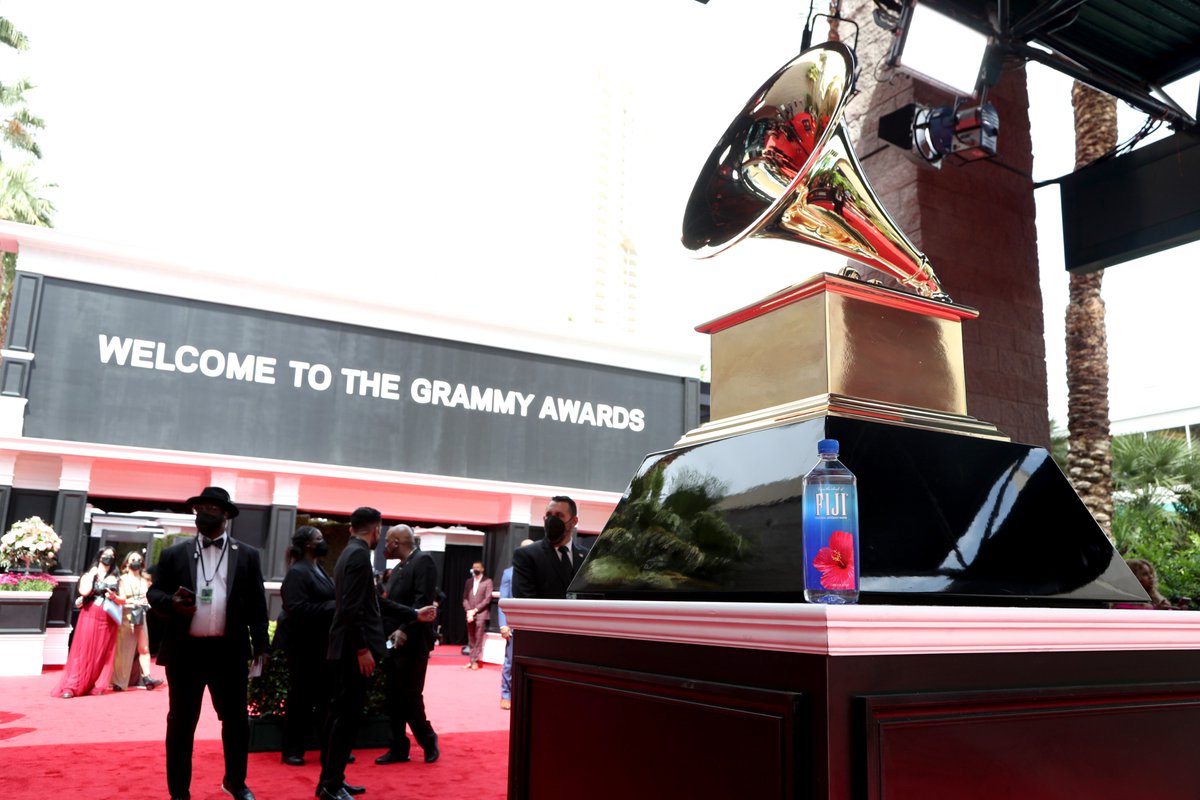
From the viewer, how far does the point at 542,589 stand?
4754 mm

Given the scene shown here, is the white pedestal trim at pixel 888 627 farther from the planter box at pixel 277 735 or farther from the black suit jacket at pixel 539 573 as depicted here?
the planter box at pixel 277 735

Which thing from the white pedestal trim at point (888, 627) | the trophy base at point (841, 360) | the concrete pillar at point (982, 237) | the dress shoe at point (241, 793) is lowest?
the dress shoe at point (241, 793)

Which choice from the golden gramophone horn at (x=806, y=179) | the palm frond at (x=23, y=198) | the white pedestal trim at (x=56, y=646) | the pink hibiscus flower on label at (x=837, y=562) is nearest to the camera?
the pink hibiscus flower on label at (x=837, y=562)

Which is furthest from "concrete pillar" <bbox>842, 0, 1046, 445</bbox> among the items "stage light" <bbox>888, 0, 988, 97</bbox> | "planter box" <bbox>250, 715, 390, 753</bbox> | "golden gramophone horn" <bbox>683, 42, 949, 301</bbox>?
"planter box" <bbox>250, 715, 390, 753</bbox>

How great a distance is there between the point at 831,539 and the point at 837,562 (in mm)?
36

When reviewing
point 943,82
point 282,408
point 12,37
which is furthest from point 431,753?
point 12,37

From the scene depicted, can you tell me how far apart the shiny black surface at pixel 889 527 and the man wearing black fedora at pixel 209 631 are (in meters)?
3.09

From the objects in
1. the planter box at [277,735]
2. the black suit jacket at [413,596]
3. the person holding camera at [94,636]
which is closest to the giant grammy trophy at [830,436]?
the black suit jacket at [413,596]

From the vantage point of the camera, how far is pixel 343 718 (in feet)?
14.9

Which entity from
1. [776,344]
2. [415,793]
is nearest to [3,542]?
[415,793]

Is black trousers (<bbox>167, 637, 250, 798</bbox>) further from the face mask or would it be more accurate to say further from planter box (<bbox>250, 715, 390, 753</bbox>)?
planter box (<bbox>250, 715, 390, 753</bbox>)

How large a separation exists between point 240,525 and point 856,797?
46.7ft

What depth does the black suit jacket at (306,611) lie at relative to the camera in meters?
5.64

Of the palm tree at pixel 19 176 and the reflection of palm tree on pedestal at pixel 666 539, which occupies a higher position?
the palm tree at pixel 19 176
